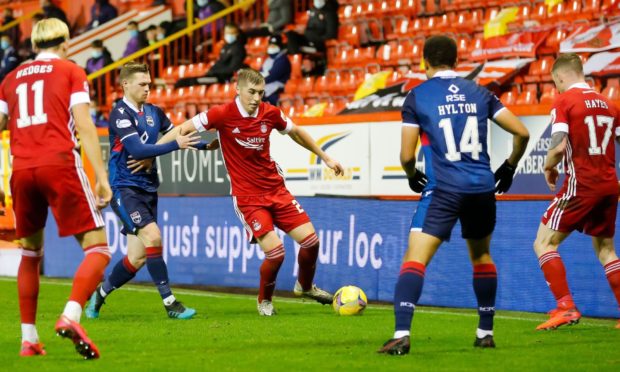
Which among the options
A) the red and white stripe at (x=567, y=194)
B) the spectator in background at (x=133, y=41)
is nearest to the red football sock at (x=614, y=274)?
the red and white stripe at (x=567, y=194)

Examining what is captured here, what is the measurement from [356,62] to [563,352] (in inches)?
454

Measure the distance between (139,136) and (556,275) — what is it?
3664mm

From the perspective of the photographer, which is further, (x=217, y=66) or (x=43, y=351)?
(x=217, y=66)

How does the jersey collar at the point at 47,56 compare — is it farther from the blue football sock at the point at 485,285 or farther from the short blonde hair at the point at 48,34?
the blue football sock at the point at 485,285

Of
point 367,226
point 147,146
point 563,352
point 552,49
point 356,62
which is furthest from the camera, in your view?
point 356,62

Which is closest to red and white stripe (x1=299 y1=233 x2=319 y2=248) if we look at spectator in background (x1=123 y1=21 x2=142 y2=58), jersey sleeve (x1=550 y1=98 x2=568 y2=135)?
jersey sleeve (x1=550 y1=98 x2=568 y2=135)

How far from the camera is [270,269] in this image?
32.8 feet

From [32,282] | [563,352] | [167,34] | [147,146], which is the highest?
[167,34]

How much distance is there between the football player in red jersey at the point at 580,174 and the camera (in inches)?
336

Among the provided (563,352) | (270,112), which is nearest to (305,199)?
(270,112)

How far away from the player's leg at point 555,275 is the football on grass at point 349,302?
1791 mm

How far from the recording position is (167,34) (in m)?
22.5

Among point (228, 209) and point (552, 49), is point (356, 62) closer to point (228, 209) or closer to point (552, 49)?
point (552, 49)

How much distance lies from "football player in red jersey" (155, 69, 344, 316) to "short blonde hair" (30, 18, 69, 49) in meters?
2.63
